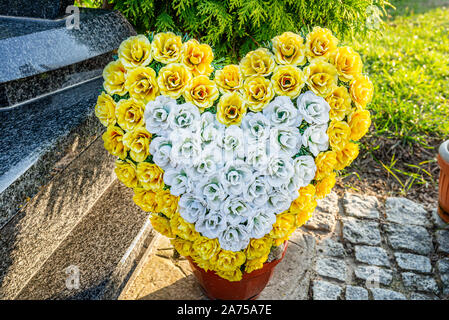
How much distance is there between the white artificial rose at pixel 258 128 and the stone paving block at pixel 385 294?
1.37 metres

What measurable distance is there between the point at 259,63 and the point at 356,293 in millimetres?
1558

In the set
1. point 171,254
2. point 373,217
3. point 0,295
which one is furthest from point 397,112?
point 0,295

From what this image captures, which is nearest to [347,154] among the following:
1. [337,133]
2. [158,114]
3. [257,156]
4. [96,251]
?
[337,133]

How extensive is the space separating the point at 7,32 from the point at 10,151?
3.19ft

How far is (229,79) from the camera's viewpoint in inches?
69.4

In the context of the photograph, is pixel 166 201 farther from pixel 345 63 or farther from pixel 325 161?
pixel 345 63

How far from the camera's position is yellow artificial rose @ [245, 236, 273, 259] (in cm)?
185

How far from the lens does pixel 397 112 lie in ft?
13.0

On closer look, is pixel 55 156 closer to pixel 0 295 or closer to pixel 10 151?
pixel 10 151

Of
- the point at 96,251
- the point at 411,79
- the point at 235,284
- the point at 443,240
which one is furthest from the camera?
the point at 411,79

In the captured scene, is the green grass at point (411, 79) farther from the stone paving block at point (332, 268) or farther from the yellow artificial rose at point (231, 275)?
the yellow artificial rose at point (231, 275)

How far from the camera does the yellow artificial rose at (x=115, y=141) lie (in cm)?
183
